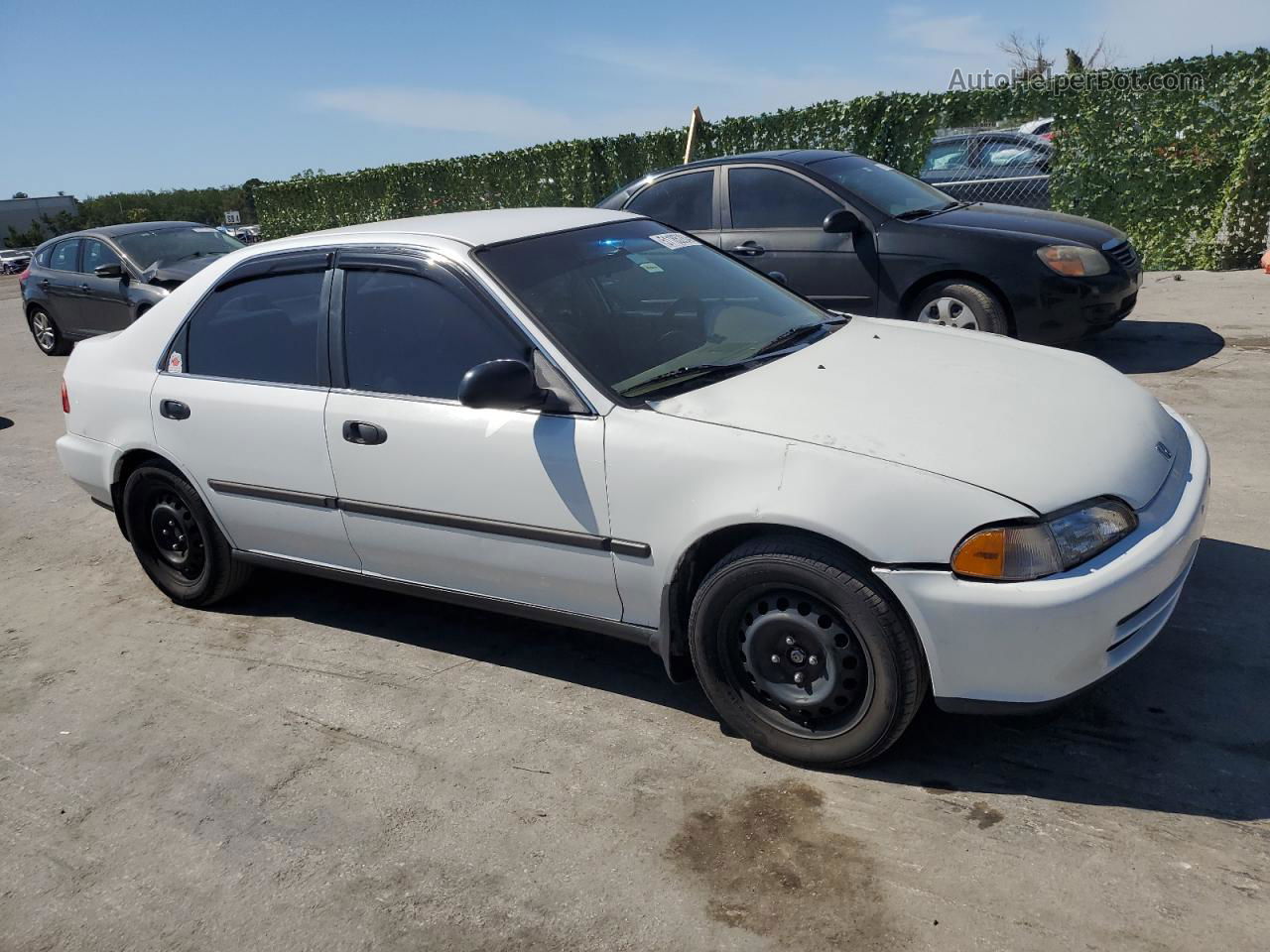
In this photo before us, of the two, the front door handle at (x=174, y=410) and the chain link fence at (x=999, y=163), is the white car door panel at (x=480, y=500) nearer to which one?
the front door handle at (x=174, y=410)

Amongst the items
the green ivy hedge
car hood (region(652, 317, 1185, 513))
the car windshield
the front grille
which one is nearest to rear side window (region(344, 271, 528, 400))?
car hood (region(652, 317, 1185, 513))

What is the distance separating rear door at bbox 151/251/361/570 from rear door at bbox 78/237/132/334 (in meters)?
7.93

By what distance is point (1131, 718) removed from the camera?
10.9 ft

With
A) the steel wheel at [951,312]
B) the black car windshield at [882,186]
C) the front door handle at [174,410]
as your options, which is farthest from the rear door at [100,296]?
the steel wheel at [951,312]

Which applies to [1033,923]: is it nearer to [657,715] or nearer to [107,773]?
[657,715]

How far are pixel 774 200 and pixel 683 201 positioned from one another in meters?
0.76

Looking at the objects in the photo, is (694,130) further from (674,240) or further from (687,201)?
(674,240)

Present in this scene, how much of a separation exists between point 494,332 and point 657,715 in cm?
141

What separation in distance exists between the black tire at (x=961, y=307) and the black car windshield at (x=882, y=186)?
65 centimetres

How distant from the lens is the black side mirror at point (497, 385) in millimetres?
3361

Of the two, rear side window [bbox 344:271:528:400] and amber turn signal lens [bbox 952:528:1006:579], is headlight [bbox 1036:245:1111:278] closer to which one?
rear side window [bbox 344:271:528:400]

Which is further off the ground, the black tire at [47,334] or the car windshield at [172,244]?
the car windshield at [172,244]

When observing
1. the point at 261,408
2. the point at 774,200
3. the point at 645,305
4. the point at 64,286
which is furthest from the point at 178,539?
the point at 64,286

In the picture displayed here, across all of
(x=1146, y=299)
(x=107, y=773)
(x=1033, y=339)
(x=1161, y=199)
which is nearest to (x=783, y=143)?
(x=1161, y=199)
